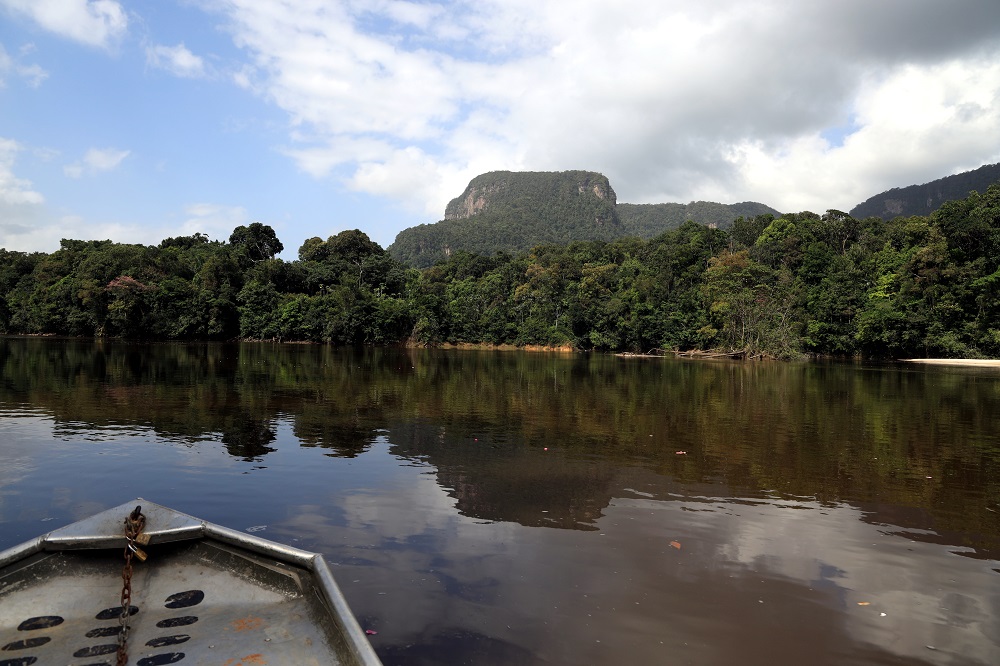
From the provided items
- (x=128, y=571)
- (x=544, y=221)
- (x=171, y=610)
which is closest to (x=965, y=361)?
(x=171, y=610)

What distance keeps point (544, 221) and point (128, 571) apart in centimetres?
16617

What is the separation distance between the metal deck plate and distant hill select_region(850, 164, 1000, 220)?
175 metres

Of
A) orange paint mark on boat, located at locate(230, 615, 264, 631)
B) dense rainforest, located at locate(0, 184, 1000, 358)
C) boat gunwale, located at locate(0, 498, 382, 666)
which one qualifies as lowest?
orange paint mark on boat, located at locate(230, 615, 264, 631)

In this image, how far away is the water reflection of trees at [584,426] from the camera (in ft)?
29.5

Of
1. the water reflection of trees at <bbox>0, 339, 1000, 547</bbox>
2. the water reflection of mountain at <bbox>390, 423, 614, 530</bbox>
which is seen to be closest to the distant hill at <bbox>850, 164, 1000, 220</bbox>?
the water reflection of trees at <bbox>0, 339, 1000, 547</bbox>

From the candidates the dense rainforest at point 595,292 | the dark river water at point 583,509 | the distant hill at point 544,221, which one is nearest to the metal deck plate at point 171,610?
the dark river water at point 583,509

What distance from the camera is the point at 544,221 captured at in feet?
544

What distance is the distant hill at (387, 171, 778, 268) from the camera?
144 metres

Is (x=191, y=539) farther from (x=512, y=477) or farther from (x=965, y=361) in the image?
(x=965, y=361)

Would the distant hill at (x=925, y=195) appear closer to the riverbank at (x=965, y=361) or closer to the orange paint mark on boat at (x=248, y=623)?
the riverbank at (x=965, y=361)

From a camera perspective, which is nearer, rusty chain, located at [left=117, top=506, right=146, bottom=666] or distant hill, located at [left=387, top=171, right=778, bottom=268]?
rusty chain, located at [left=117, top=506, right=146, bottom=666]

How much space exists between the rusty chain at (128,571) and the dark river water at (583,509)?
Answer: 1.75 m

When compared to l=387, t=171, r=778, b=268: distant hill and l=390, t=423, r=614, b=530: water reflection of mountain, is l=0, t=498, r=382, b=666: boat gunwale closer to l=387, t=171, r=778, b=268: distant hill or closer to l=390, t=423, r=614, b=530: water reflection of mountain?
l=390, t=423, r=614, b=530: water reflection of mountain

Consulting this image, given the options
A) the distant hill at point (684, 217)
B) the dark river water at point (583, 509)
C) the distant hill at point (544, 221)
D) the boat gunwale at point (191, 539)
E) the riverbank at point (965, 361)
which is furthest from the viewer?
the distant hill at point (684, 217)
